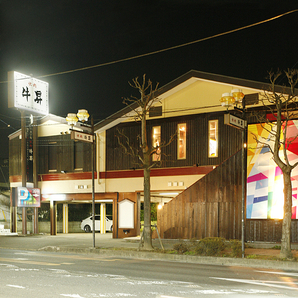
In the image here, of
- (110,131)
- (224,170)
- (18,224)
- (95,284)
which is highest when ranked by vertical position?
(110,131)

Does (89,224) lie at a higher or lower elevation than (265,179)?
lower

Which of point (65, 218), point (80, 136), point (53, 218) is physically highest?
point (80, 136)

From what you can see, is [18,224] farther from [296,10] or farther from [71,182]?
[296,10]

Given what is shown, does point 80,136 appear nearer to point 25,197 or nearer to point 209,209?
point 209,209

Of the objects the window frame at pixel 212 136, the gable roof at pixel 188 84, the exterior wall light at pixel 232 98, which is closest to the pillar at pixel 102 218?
the gable roof at pixel 188 84

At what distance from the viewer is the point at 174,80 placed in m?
23.5

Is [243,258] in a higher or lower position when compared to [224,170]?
lower

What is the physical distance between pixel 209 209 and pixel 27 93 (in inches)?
630

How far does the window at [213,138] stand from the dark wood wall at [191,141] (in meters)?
0.21

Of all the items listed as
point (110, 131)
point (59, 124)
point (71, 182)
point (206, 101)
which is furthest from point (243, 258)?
point (59, 124)

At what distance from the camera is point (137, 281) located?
10195 millimetres

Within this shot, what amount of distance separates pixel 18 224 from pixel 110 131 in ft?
37.7

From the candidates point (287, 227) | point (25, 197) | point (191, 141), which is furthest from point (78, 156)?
point (287, 227)

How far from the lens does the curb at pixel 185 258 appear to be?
13.7 meters
